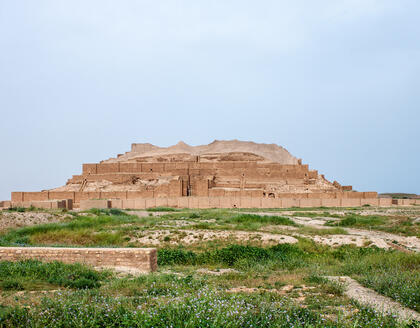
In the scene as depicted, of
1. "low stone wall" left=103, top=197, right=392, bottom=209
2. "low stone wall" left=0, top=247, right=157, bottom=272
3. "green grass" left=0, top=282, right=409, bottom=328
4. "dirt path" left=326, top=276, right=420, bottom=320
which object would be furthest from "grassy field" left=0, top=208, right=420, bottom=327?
"low stone wall" left=103, top=197, right=392, bottom=209

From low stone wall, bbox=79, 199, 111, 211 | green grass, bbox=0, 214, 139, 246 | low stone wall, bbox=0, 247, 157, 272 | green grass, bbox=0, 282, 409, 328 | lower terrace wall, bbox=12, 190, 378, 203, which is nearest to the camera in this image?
green grass, bbox=0, 282, 409, 328

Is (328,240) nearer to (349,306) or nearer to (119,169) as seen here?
(349,306)

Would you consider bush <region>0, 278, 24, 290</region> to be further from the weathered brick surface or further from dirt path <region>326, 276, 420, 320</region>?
the weathered brick surface

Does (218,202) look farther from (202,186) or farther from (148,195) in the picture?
(148,195)

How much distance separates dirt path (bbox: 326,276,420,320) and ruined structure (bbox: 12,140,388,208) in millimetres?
25531

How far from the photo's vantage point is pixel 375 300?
5512 millimetres

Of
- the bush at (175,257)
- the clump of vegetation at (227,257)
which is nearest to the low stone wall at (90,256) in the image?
the bush at (175,257)

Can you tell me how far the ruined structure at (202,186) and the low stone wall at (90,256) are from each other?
22.9m

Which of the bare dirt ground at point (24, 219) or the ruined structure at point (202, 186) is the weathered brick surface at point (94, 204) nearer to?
the ruined structure at point (202, 186)

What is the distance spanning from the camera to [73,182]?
148 ft

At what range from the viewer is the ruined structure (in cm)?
3231

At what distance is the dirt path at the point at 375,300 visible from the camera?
4824mm

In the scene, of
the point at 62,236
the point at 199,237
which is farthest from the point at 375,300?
the point at 62,236

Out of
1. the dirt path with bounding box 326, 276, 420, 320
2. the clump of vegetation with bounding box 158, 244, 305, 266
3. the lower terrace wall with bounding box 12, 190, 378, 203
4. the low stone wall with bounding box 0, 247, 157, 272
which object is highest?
the lower terrace wall with bounding box 12, 190, 378, 203
